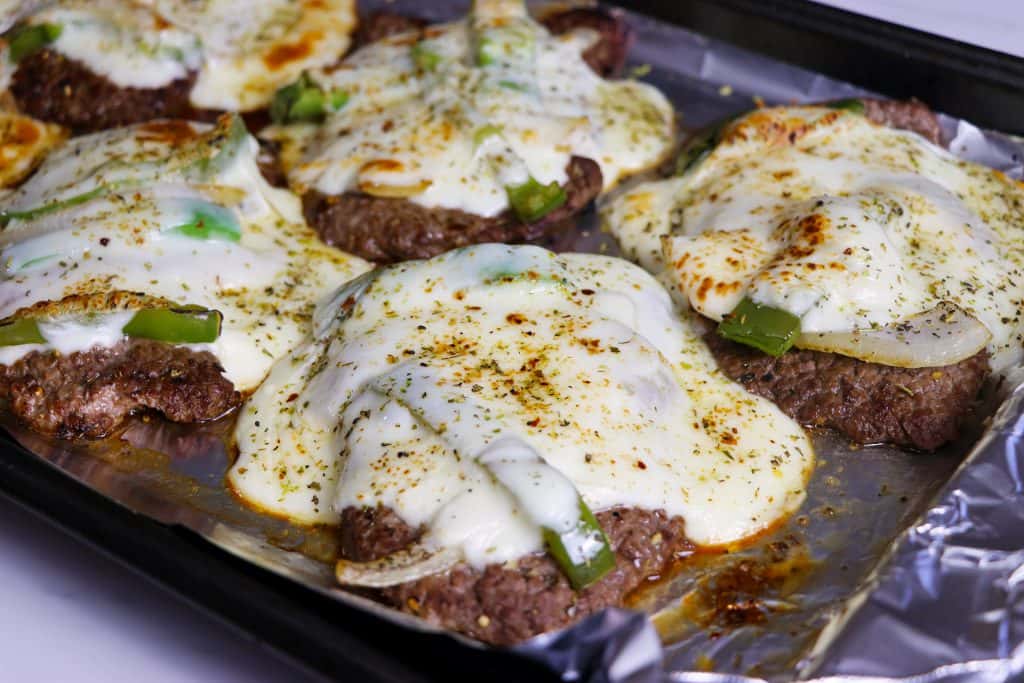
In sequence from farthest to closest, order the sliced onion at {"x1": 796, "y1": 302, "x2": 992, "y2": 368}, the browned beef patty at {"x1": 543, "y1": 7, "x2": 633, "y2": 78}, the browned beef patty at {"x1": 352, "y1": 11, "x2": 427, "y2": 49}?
the browned beef patty at {"x1": 352, "y1": 11, "x2": 427, "y2": 49} → the browned beef patty at {"x1": 543, "y1": 7, "x2": 633, "y2": 78} → the sliced onion at {"x1": 796, "y1": 302, "x2": 992, "y2": 368}

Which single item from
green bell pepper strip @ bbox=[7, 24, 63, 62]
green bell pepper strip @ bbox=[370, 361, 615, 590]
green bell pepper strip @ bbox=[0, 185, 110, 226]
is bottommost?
green bell pepper strip @ bbox=[7, 24, 63, 62]

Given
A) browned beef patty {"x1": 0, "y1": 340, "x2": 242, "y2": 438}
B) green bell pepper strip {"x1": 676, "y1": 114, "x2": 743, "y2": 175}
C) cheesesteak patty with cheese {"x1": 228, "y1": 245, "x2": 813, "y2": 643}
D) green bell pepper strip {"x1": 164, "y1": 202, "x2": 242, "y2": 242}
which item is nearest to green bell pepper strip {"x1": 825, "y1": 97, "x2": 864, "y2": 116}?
green bell pepper strip {"x1": 676, "y1": 114, "x2": 743, "y2": 175}

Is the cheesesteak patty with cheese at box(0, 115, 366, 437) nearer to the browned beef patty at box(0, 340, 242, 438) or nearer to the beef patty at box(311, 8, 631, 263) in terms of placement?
the browned beef patty at box(0, 340, 242, 438)

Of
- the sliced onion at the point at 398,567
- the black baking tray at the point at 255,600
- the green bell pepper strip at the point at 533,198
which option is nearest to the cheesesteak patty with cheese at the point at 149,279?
the black baking tray at the point at 255,600

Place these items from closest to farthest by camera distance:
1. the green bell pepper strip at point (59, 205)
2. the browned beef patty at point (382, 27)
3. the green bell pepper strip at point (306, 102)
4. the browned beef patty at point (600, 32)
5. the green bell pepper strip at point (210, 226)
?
1. the green bell pepper strip at point (210, 226)
2. the green bell pepper strip at point (59, 205)
3. the green bell pepper strip at point (306, 102)
4. the browned beef patty at point (600, 32)
5. the browned beef patty at point (382, 27)

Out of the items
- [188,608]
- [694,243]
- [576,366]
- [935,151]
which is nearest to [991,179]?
[935,151]

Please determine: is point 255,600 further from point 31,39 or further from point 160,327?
point 31,39

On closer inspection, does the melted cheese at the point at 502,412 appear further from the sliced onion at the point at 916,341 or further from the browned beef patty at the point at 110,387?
the sliced onion at the point at 916,341
